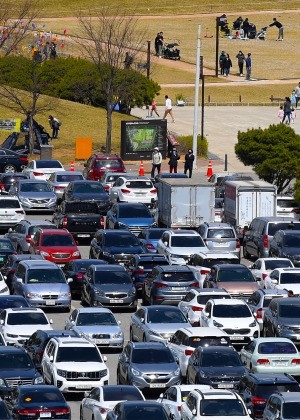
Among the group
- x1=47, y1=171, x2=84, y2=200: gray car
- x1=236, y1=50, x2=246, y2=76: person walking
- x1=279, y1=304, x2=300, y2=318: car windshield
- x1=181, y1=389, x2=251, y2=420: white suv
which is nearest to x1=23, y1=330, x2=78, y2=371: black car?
x1=279, y1=304, x2=300, y2=318: car windshield

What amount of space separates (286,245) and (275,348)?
41.8 ft

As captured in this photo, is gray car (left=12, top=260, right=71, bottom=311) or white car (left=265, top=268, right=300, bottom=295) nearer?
gray car (left=12, top=260, right=71, bottom=311)

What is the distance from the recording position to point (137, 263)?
38.1m

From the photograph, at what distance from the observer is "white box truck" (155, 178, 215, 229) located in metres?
45.2

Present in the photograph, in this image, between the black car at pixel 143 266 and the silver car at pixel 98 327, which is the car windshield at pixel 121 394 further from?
the black car at pixel 143 266

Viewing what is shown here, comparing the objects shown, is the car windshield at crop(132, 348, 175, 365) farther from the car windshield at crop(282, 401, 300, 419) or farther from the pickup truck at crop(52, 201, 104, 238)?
the pickup truck at crop(52, 201, 104, 238)

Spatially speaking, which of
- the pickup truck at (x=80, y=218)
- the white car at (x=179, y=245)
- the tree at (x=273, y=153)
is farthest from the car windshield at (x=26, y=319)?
the tree at (x=273, y=153)

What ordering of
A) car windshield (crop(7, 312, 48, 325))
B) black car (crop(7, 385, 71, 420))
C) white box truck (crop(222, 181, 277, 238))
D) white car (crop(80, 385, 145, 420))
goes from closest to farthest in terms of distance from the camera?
black car (crop(7, 385, 71, 420))
white car (crop(80, 385, 145, 420))
car windshield (crop(7, 312, 48, 325))
white box truck (crop(222, 181, 277, 238))

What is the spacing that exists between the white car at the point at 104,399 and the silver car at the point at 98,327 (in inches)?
220

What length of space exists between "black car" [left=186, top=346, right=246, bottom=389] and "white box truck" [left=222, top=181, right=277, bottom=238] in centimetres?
1743

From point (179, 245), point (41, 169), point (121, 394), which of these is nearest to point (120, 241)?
point (179, 245)

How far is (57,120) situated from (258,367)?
4078cm

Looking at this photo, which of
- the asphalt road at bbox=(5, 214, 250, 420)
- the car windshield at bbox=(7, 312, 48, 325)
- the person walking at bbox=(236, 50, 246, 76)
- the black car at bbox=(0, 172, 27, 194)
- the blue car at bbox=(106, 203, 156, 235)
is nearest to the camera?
the asphalt road at bbox=(5, 214, 250, 420)

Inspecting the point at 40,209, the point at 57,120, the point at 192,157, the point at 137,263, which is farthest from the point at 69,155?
the point at 137,263
